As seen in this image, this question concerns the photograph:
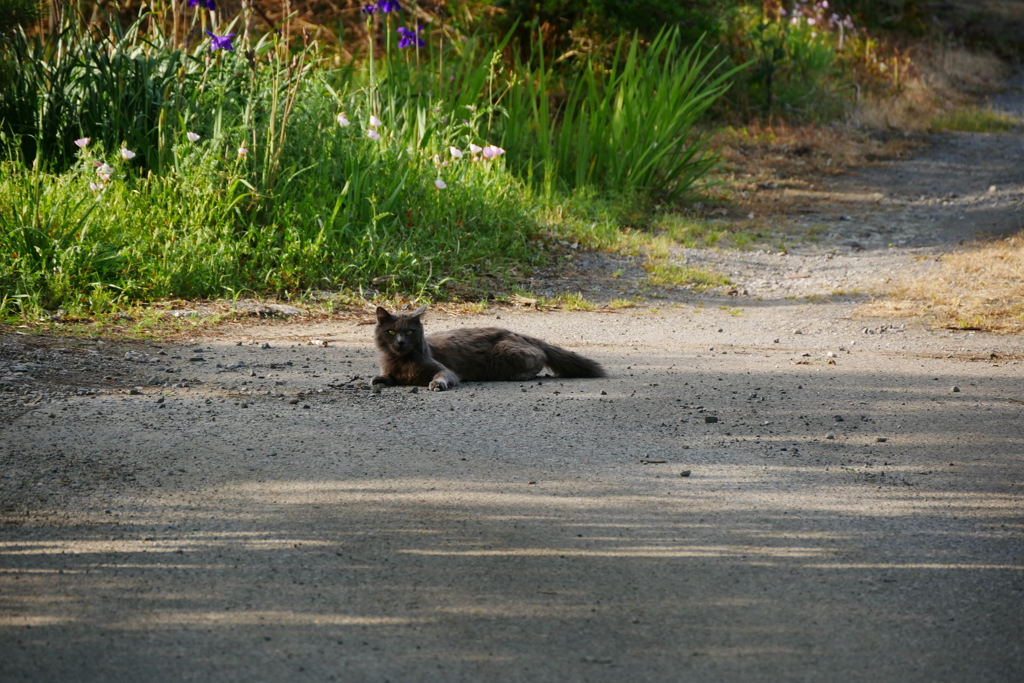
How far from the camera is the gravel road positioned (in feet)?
8.77

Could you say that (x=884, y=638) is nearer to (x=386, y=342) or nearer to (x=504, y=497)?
(x=504, y=497)

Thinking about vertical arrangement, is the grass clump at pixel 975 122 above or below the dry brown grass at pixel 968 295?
above

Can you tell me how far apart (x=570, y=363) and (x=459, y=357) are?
0.68m

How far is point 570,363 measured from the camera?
18.9 feet

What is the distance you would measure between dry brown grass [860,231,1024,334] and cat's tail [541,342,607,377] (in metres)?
A: 3.14

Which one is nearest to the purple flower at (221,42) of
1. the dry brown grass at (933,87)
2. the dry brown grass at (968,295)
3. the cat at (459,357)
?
the cat at (459,357)

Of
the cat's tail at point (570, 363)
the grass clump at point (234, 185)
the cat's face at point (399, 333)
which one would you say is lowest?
the cat's tail at point (570, 363)

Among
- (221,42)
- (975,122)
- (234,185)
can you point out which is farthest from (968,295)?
(975,122)

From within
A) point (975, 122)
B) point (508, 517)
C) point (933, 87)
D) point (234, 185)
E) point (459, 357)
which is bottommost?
point (508, 517)

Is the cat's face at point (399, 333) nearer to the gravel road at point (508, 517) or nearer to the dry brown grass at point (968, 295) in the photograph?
the gravel road at point (508, 517)

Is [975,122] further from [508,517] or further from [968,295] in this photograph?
[508,517]

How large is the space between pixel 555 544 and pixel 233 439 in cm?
180

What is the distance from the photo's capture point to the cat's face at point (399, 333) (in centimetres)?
543

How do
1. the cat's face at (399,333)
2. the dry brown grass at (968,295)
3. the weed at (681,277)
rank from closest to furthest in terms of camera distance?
the cat's face at (399,333), the dry brown grass at (968,295), the weed at (681,277)
